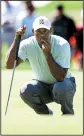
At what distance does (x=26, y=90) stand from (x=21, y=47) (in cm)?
56

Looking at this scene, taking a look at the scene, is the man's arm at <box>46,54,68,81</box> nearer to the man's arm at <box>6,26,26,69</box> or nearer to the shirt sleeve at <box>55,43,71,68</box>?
the shirt sleeve at <box>55,43,71,68</box>

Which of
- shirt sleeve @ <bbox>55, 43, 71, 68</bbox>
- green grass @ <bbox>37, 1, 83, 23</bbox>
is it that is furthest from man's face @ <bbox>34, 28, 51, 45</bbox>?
green grass @ <bbox>37, 1, 83, 23</bbox>

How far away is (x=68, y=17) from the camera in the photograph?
1592 cm

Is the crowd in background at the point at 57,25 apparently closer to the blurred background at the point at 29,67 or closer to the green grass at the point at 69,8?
the blurred background at the point at 29,67

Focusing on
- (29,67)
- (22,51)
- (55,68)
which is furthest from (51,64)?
(29,67)

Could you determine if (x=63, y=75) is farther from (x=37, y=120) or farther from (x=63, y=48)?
(x=37, y=120)

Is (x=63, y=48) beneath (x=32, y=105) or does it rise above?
above

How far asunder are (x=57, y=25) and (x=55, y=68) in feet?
28.2

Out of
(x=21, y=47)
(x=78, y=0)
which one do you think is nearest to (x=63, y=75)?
(x=21, y=47)

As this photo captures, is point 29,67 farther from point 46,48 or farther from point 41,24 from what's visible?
point 46,48

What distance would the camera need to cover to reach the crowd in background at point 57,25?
1544cm

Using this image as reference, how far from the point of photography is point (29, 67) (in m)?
14.7

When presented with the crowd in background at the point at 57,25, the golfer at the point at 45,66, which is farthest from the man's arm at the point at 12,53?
the crowd in background at the point at 57,25

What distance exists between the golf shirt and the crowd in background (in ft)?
25.5
